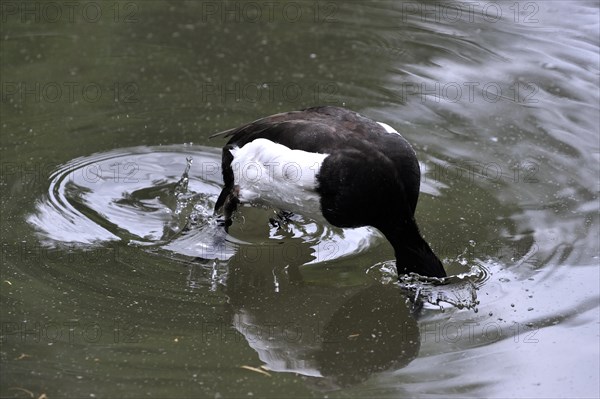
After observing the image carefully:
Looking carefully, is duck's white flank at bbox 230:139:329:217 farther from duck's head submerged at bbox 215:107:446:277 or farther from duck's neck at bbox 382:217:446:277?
duck's neck at bbox 382:217:446:277

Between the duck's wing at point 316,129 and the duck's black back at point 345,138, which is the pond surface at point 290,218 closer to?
the duck's black back at point 345,138

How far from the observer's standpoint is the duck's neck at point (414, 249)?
18.6ft

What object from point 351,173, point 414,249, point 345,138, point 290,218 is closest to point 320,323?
point 414,249

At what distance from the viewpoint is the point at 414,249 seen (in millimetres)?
5699

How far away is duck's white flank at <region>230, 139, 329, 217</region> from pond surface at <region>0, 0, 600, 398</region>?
0.42m

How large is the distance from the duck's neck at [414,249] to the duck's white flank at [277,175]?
497 millimetres

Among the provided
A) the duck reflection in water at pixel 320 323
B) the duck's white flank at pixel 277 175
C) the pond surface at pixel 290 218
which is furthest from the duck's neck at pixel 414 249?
the duck's white flank at pixel 277 175

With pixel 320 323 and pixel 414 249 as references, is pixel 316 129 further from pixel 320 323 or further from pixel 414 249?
pixel 320 323

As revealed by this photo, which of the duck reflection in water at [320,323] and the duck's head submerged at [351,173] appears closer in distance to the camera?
the duck reflection in water at [320,323]

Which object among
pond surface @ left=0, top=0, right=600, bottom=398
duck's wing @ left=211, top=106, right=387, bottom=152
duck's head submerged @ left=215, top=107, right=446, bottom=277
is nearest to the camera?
pond surface @ left=0, top=0, right=600, bottom=398

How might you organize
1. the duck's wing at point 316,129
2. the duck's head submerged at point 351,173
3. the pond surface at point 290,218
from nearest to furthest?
the pond surface at point 290,218 < the duck's head submerged at point 351,173 < the duck's wing at point 316,129

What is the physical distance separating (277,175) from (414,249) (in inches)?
37.1

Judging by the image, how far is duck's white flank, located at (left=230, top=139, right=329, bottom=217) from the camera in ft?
18.4

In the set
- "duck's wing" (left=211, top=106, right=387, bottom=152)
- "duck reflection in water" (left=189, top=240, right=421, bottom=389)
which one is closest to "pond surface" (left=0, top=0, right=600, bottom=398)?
"duck reflection in water" (left=189, top=240, right=421, bottom=389)
